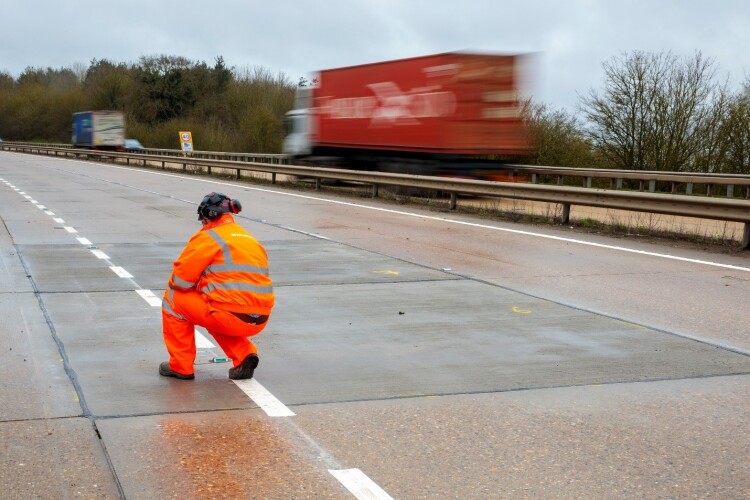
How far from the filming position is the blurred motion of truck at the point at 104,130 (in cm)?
7288

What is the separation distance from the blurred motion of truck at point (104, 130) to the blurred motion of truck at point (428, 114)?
4470 centimetres

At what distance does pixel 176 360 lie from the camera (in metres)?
5.96

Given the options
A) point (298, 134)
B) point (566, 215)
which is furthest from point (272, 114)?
point (566, 215)

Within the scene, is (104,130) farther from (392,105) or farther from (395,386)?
(395,386)

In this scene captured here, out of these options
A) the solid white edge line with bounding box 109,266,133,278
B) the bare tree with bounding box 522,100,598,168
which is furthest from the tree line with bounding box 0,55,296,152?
the solid white edge line with bounding box 109,266,133,278

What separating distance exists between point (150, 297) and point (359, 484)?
535cm

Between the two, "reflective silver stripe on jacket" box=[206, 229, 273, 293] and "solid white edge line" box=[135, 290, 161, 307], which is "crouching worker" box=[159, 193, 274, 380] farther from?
"solid white edge line" box=[135, 290, 161, 307]

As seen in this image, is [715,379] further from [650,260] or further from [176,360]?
[650,260]

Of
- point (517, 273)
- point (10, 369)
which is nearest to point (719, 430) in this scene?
point (10, 369)

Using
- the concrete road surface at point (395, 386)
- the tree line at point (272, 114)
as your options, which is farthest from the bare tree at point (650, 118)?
the concrete road surface at point (395, 386)

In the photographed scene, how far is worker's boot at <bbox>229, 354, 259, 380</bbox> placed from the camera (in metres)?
5.96

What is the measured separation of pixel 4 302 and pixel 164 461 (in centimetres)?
487

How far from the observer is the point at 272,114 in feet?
225

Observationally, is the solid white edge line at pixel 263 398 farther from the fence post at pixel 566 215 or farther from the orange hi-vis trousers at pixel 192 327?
the fence post at pixel 566 215
